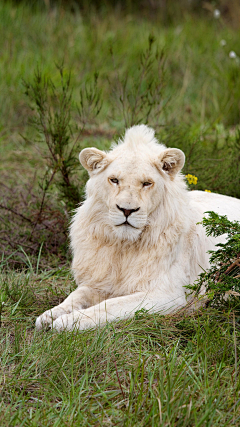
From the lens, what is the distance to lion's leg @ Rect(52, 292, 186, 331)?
3.18 metres

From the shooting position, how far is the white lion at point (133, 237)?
11.0 ft

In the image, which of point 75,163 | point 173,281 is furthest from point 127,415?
point 75,163

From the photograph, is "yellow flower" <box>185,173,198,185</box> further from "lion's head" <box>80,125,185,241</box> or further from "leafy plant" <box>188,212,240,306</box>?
"leafy plant" <box>188,212,240,306</box>

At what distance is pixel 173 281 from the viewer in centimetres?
356

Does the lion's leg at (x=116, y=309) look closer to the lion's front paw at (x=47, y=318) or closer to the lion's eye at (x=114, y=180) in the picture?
the lion's front paw at (x=47, y=318)

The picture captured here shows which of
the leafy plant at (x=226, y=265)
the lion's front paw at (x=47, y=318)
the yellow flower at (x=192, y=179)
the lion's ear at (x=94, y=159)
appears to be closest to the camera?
the leafy plant at (x=226, y=265)

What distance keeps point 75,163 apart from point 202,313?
92.1 inches

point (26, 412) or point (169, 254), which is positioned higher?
point (169, 254)

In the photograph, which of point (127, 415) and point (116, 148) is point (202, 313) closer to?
point (127, 415)

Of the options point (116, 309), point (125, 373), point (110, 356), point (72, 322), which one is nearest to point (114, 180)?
point (116, 309)

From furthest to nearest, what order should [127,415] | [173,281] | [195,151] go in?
[195,151] → [173,281] → [127,415]

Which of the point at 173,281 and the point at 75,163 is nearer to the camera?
the point at 173,281

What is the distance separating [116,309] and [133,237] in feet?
1.64

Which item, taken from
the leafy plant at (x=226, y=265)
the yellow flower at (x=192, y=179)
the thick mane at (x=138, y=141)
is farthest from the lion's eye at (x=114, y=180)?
the yellow flower at (x=192, y=179)
